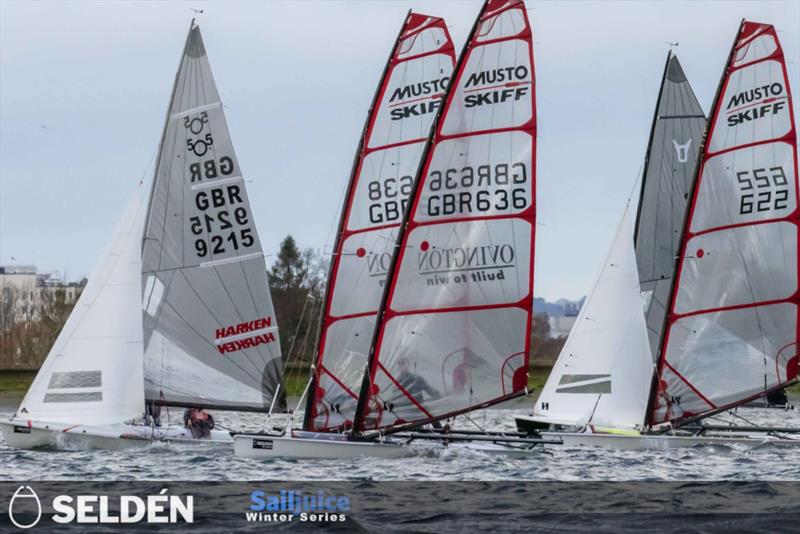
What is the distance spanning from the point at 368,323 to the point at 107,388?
4995mm

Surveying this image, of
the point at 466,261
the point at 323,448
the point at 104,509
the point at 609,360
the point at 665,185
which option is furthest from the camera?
the point at 665,185

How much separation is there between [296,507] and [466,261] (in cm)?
919

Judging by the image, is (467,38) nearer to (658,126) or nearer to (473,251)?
(473,251)

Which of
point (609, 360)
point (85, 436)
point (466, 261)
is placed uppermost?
point (466, 261)

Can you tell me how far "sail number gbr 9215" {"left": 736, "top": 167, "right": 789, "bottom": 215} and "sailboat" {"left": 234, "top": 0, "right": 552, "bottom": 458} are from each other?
560 centimetres

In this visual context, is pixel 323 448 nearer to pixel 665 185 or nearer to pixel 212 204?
pixel 212 204

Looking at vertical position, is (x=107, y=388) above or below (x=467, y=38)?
below

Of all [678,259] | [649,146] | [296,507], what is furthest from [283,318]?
[296,507]

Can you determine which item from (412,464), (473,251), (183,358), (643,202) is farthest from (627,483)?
(643,202)

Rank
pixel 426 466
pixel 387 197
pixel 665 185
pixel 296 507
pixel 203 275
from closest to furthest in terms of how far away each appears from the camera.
A: 1. pixel 296 507
2. pixel 426 466
3. pixel 387 197
4. pixel 203 275
5. pixel 665 185

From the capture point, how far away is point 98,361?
98.3ft

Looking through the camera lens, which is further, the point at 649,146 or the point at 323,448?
the point at 649,146

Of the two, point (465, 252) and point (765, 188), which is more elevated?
point (765, 188)

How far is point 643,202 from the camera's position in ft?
131
